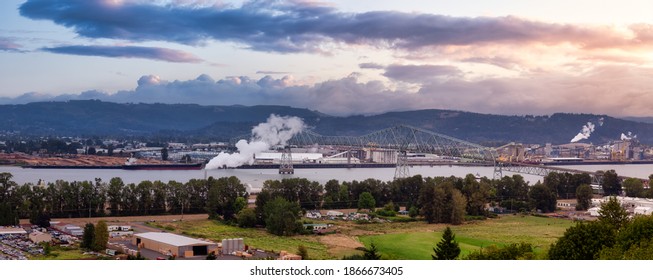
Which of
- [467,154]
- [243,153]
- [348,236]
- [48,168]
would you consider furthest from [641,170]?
[48,168]

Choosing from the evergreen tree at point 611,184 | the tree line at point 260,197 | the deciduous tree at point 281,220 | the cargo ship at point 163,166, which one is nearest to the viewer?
the deciduous tree at point 281,220

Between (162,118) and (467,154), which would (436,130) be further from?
(162,118)

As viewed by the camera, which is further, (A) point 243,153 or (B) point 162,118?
(A) point 243,153

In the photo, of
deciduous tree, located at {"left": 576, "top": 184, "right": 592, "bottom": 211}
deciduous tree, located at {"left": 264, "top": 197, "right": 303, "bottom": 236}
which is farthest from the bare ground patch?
deciduous tree, located at {"left": 576, "top": 184, "right": 592, "bottom": 211}

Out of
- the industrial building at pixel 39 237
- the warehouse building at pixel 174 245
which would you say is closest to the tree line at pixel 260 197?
A: the industrial building at pixel 39 237

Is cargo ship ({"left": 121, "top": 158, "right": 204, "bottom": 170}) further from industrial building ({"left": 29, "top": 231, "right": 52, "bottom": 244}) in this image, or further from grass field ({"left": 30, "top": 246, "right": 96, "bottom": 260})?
grass field ({"left": 30, "top": 246, "right": 96, "bottom": 260})

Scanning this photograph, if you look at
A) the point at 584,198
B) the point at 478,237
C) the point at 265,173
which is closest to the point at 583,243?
the point at 478,237

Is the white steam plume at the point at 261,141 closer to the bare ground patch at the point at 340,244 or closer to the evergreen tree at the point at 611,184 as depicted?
the evergreen tree at the point at 611,184
